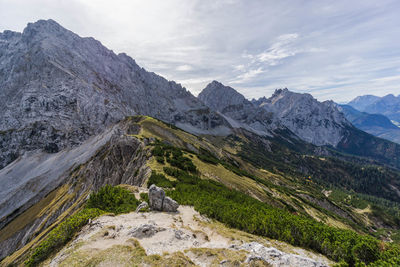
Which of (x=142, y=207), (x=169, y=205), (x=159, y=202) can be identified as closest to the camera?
(x=142, y=207)

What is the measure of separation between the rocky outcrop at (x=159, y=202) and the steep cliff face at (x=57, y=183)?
18372mm

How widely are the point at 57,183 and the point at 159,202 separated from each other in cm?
12813

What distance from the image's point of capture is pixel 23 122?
196 metres

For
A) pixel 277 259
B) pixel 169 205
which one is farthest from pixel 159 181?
pixel 277 259

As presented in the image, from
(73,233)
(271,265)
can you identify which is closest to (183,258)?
(271,265)

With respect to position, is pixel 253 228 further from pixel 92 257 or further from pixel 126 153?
pixel 126 153

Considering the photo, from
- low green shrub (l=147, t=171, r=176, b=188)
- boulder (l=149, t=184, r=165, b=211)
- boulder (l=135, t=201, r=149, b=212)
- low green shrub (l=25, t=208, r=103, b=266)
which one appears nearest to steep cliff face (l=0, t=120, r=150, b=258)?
low green shrub (l=147, t=171, r=176, b=188)

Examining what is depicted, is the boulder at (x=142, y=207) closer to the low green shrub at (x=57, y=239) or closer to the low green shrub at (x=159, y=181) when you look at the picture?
the low green shrub at (x=57, y=239)

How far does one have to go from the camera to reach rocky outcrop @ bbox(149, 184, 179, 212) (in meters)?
30.0

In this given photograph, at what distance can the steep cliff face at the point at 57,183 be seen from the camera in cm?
6768

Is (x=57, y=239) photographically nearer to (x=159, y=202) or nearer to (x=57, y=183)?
(x=159, y=202)

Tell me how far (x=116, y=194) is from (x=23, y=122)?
237 meters

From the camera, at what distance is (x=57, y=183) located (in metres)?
122

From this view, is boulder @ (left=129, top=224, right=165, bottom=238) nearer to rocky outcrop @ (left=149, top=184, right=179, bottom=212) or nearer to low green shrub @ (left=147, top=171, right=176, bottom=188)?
rocky outcrop @ (left=149, top=184, right=179, bottom=212)
